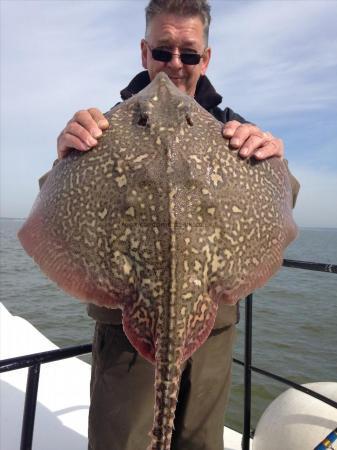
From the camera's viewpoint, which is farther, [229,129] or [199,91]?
[199,91]

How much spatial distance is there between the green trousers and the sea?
203 inches

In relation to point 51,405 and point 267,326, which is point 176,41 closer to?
point 51,405

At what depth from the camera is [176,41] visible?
305 cm

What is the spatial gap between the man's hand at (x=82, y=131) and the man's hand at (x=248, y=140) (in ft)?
2.32

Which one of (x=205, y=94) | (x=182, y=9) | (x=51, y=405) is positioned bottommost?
(x=51, y=405)

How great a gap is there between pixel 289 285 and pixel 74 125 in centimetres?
2325

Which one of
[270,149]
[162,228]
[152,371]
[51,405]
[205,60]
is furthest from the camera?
[51,405]

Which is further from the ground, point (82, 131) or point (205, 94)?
point (205, 94)

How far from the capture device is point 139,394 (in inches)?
108

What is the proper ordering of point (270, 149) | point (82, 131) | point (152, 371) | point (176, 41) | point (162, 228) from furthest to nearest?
1. point (176, 41)
2. point (152, 371)
3. point (270, 149)
4. point (82, 131)
5. point (162, 228)

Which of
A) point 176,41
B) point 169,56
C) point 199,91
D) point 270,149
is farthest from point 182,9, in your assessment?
point 270,149

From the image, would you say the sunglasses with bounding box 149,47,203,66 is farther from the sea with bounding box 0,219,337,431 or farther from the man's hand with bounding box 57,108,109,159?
the sea with bounding box 0,219,337,431

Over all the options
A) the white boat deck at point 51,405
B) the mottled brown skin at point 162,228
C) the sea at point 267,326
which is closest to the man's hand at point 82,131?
the mottled brown skin at point 162,228

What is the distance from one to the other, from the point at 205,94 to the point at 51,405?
4.21 m
